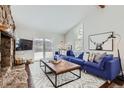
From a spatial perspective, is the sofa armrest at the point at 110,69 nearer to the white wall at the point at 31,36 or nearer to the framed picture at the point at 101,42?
the framed picture at the point at 101,42

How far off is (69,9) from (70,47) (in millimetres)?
2985

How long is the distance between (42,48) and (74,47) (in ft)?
7.27

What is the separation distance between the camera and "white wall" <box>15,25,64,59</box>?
562cm

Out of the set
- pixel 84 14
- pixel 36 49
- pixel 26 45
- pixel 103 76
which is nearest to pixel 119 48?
pixel 103 76

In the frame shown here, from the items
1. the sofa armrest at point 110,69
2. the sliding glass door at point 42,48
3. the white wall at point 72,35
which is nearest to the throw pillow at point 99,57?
the sofa armrest at point 110,69

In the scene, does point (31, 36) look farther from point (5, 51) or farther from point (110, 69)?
point (110, 69)

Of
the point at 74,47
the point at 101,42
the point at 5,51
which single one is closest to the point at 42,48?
the point at 74,47

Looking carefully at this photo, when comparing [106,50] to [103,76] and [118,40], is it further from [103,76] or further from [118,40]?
[103,76]

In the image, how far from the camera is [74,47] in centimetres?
621

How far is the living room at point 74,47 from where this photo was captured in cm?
272

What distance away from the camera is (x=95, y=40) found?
14.6 feet

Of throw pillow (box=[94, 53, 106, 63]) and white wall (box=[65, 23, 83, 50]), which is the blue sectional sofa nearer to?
throw pillow (box=[94, 53, 106, 63])

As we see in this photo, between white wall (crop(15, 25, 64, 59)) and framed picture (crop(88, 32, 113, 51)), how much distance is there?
2.85 metres

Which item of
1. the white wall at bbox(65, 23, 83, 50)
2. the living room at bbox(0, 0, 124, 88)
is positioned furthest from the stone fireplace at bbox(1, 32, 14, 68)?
the white wall at bbox(65, 23, 83, 50)
